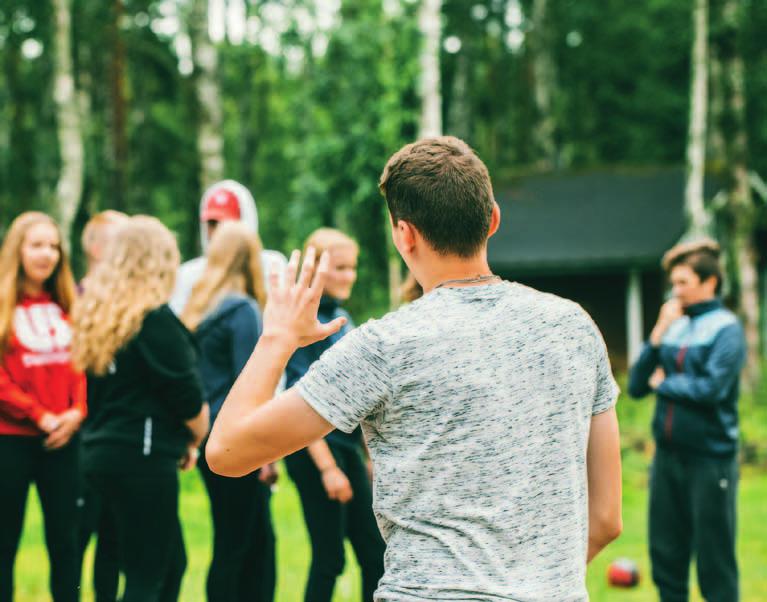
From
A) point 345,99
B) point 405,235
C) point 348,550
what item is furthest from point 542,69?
point 405,235

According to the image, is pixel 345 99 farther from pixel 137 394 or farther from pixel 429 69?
pixel 137 394

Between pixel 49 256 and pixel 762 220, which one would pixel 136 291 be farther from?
pixel 762 220

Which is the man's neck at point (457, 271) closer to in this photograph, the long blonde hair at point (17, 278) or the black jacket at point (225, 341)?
the black jacket at point (225, 341)

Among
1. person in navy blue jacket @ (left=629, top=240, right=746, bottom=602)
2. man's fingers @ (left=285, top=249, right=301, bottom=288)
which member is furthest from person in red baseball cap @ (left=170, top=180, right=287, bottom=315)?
man's fingers @ (left=285, top=249, right=301, bottom=288)

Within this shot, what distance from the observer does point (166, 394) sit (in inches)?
164

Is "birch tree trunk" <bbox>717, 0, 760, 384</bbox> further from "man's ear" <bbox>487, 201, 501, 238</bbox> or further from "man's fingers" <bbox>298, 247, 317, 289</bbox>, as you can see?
"man's fingers" <bbox>298, 247, 317, 289</bbox>

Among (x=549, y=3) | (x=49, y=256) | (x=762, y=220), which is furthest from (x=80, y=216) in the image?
(x=549, y=3)

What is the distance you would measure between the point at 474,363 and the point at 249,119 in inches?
1235

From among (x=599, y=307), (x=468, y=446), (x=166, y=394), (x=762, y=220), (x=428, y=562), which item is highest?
(x=468, y=446)

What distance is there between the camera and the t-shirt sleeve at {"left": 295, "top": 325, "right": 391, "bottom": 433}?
6.40ft

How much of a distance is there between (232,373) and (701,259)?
2567 millimetres

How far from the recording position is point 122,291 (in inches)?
163

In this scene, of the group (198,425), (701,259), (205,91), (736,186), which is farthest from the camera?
(736,186)

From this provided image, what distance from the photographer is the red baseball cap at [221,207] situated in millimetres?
5405
